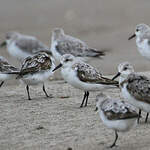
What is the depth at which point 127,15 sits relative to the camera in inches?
746

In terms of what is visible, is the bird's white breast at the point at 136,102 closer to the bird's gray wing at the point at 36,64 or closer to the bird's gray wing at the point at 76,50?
the bird's gray wing at the point at 36,64

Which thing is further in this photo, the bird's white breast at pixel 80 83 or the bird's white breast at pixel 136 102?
the bird's white breast at pixel 80 83

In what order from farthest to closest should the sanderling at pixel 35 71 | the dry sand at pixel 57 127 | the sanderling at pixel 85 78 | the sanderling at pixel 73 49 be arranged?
the sanderling at pixel 73 49, the sanderling at pixel 35 71, the sanderling at pixel 85 78, the dry sand at pixel 57 127

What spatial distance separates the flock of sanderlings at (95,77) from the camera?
576 centimetres

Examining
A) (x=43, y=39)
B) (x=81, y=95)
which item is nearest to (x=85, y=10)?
(x=43, y=39)

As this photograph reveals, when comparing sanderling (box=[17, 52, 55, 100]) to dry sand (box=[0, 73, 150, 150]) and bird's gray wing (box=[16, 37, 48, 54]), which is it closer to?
dry sand (box=[0, 73, 150, 150])

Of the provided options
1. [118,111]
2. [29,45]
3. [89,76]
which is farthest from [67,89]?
[118,111]

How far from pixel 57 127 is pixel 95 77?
1.58 metres

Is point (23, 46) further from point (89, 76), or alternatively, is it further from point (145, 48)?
point (89, 76)

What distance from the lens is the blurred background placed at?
1692 centimetres

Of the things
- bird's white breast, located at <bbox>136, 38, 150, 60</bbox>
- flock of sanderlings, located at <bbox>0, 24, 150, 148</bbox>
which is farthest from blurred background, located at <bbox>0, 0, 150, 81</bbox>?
bird's white breast, located at <bbox>136, 38, 150, 60</bbox>

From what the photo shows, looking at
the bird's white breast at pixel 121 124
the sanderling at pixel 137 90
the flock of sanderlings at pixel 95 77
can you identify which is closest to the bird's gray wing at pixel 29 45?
the flock of sanderlings at pixel 95 77

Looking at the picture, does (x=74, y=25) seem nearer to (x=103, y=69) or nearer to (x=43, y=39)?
(x=43, y=39)

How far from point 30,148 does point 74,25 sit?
40.7 ft
